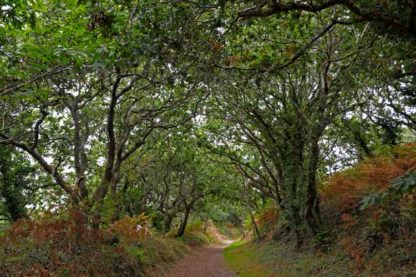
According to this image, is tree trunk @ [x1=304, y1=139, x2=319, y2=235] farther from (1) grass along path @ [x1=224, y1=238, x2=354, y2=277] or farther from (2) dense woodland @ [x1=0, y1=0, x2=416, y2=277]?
(1) grass along path @ [x1=224, y1=238, x2=354, y2=277]

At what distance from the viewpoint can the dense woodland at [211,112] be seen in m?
8.19

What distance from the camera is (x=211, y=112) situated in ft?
61.4

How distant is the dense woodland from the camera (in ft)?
26.9

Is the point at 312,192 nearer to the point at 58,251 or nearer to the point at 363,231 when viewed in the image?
the point at 363,231

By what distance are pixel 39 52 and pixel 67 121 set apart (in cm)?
883

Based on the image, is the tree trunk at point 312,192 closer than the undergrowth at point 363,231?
No

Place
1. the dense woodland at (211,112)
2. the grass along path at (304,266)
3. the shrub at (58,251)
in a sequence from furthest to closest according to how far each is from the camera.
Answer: the grass along path at (304,266), the shrub at (58,251), the dense woodland at (211,112)

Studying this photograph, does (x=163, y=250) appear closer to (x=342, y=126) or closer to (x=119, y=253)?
(x=119, y=253)

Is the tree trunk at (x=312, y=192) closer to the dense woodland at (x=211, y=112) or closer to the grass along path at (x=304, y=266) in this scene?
the dense woodland at (x=211, y=112)

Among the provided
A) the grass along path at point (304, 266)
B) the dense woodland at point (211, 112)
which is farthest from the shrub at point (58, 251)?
the grass along path at point (304, 266)

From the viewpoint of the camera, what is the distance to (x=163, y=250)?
779 inches

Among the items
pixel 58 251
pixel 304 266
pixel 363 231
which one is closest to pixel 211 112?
pixel 304 266

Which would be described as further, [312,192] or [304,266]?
[312,192]

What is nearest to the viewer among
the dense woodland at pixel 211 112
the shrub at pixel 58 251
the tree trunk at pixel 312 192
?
the dense woodland at pixel 211 112
